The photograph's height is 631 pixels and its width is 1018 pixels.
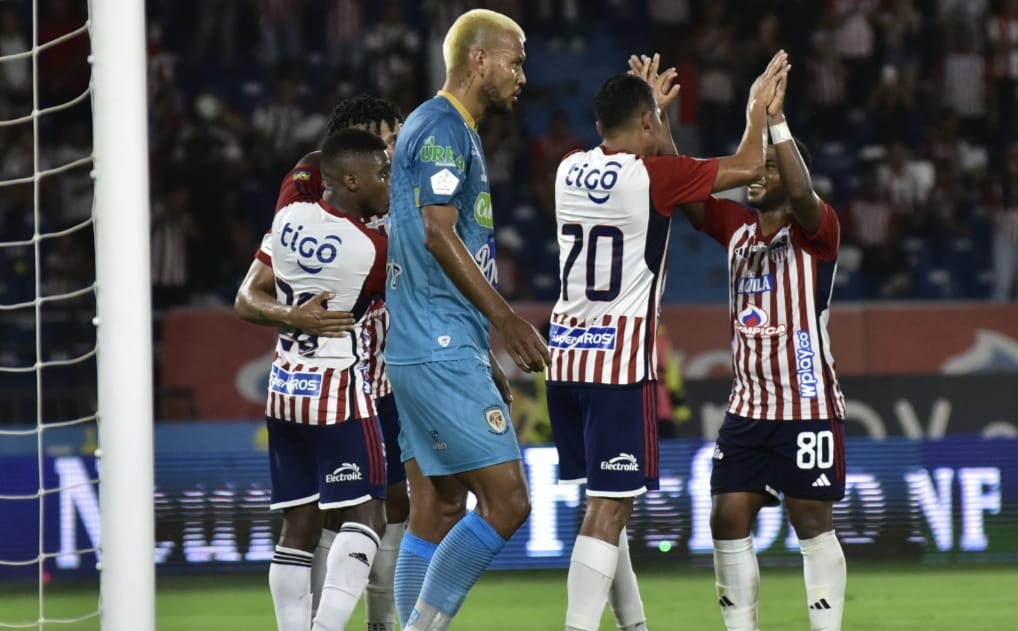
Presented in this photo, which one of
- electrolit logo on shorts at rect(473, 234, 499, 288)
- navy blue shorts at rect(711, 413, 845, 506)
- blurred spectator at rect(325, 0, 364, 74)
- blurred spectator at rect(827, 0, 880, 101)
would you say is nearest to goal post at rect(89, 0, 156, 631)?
electrolit logo on shorts at rect(473, 234, 499, 288)

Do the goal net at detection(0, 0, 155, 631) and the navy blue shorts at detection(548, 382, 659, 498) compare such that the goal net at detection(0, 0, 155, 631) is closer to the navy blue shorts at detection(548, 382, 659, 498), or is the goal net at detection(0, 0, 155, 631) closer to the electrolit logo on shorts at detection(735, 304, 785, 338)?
the navy blue shorts at detection(548, 382, 659, 498)

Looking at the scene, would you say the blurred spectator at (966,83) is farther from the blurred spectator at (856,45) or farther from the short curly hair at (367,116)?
the short curly hair at (367,116)

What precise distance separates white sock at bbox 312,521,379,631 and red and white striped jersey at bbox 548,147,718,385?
3.08 ft

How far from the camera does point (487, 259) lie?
507cm

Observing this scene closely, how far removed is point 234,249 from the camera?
14453mm

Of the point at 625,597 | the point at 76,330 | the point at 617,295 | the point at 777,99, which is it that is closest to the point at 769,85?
the point at 777,99

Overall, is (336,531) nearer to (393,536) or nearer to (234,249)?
(393,536)

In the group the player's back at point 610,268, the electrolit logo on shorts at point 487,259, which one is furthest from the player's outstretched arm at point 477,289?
the player's back at point 610,268

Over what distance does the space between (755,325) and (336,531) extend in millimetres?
1754

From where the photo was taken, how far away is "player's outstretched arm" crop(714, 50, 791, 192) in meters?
5.26

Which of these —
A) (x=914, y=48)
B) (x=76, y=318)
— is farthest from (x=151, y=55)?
(x=914, y=48)

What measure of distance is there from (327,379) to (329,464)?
0.99ft

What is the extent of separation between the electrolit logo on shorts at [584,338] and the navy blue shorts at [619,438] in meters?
0.14

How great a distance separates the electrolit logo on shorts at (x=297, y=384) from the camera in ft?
18.0
